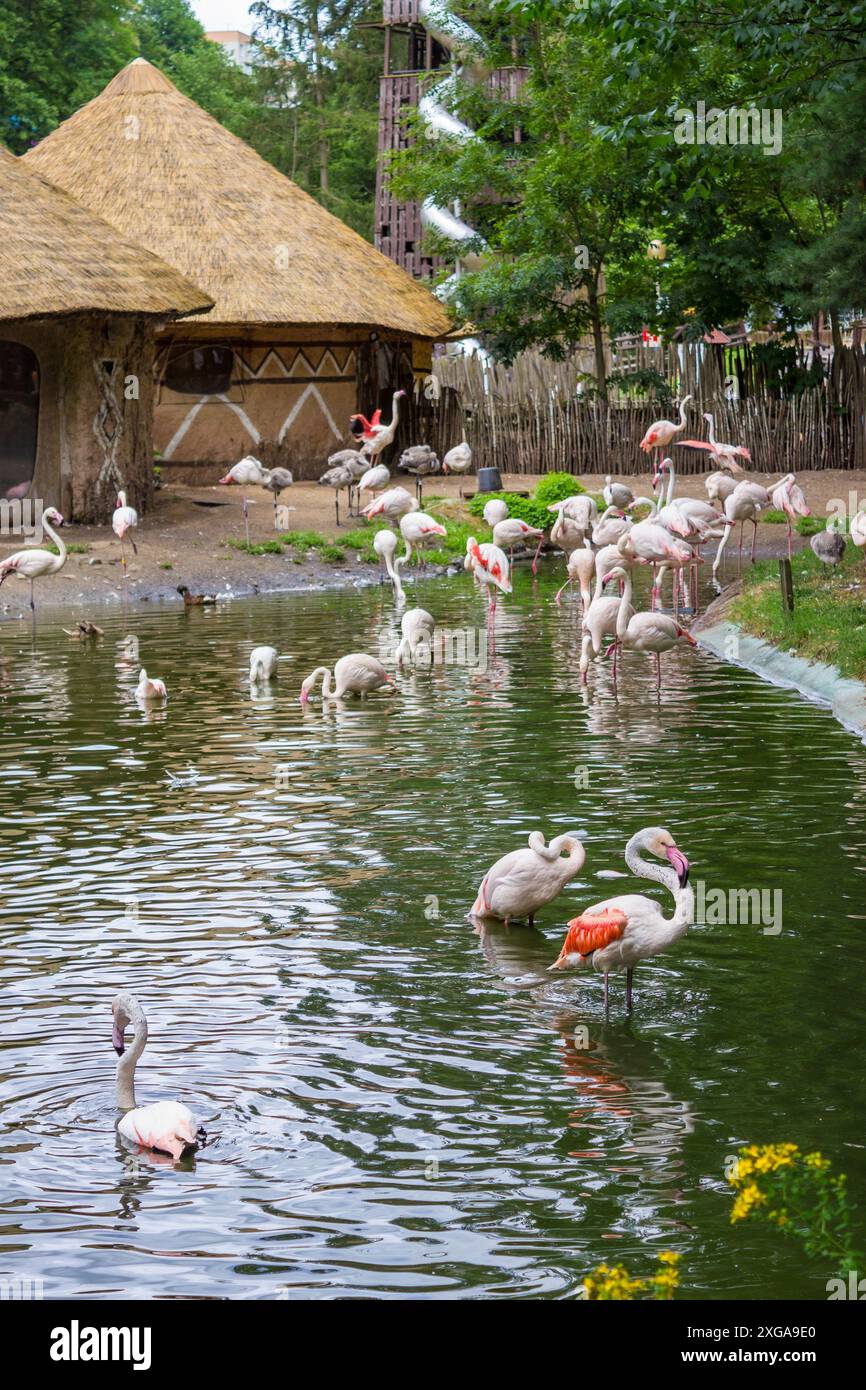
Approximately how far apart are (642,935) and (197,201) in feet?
98.0

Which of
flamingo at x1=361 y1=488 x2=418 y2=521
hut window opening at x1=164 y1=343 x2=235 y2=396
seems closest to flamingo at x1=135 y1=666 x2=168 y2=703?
flamingo at x1=361 y1=488 x2=418 y2=521

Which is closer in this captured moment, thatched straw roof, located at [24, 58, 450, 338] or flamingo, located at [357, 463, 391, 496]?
flamingo, located at [357, 463, 391, 496]

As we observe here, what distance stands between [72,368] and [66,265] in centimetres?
150

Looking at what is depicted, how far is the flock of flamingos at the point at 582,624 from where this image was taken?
666 cm

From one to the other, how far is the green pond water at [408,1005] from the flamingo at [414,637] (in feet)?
8.47

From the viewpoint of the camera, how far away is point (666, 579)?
73.8 feet

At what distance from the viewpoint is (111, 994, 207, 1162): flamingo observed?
17.9ft

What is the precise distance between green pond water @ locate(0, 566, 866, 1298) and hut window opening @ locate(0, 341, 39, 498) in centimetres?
1450

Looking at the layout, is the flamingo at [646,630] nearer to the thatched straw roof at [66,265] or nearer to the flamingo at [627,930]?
the flamingo at [627,930]

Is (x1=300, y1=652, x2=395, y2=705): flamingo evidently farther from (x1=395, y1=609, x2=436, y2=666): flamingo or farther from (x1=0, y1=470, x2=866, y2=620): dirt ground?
(x1=0, y1=470, x2=866, y2=620): dirt ground

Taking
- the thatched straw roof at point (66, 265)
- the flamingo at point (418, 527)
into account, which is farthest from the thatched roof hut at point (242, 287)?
the flamingo at point (418, 527)

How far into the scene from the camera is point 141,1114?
18.2ft

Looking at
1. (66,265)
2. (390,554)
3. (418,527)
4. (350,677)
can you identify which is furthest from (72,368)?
(350,677)

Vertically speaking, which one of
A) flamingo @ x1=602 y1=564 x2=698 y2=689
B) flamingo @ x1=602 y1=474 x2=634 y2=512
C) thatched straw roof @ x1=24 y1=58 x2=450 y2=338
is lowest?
flamingo @ x1=602 y1=564 x2=698 y2=689
